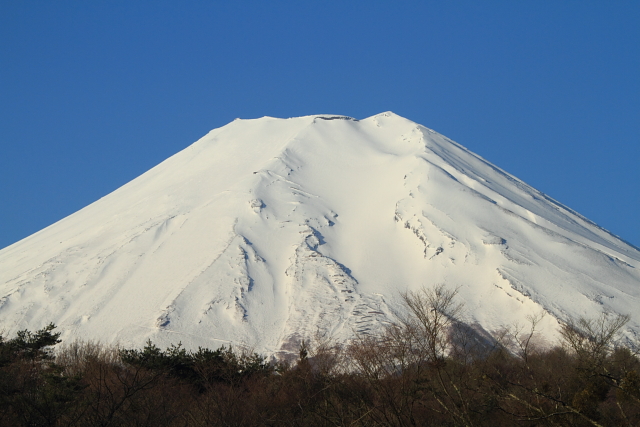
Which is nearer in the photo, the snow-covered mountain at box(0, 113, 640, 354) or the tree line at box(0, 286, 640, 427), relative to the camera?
the tree line at box(0, 286, 640, 427)

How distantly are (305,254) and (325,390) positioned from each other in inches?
1314

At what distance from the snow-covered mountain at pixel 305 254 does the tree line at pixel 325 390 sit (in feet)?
41.8

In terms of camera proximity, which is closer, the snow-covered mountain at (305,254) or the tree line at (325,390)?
the tree line at (325,390)

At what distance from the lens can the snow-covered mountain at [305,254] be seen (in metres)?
46.5

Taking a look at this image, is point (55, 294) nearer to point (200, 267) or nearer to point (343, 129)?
point (200, 267)

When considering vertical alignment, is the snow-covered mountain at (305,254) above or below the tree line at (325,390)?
above

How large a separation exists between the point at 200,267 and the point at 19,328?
43.3 feet

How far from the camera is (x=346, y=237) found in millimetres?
58375

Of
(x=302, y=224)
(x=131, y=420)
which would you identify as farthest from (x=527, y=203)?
(x=131, y=420)

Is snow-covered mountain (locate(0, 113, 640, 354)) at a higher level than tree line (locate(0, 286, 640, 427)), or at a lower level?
higher

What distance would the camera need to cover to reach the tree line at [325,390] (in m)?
13.1

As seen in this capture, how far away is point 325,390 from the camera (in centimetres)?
2108

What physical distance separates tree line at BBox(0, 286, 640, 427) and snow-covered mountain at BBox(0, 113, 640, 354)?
12.7 metres

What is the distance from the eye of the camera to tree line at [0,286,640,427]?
13125 mm
